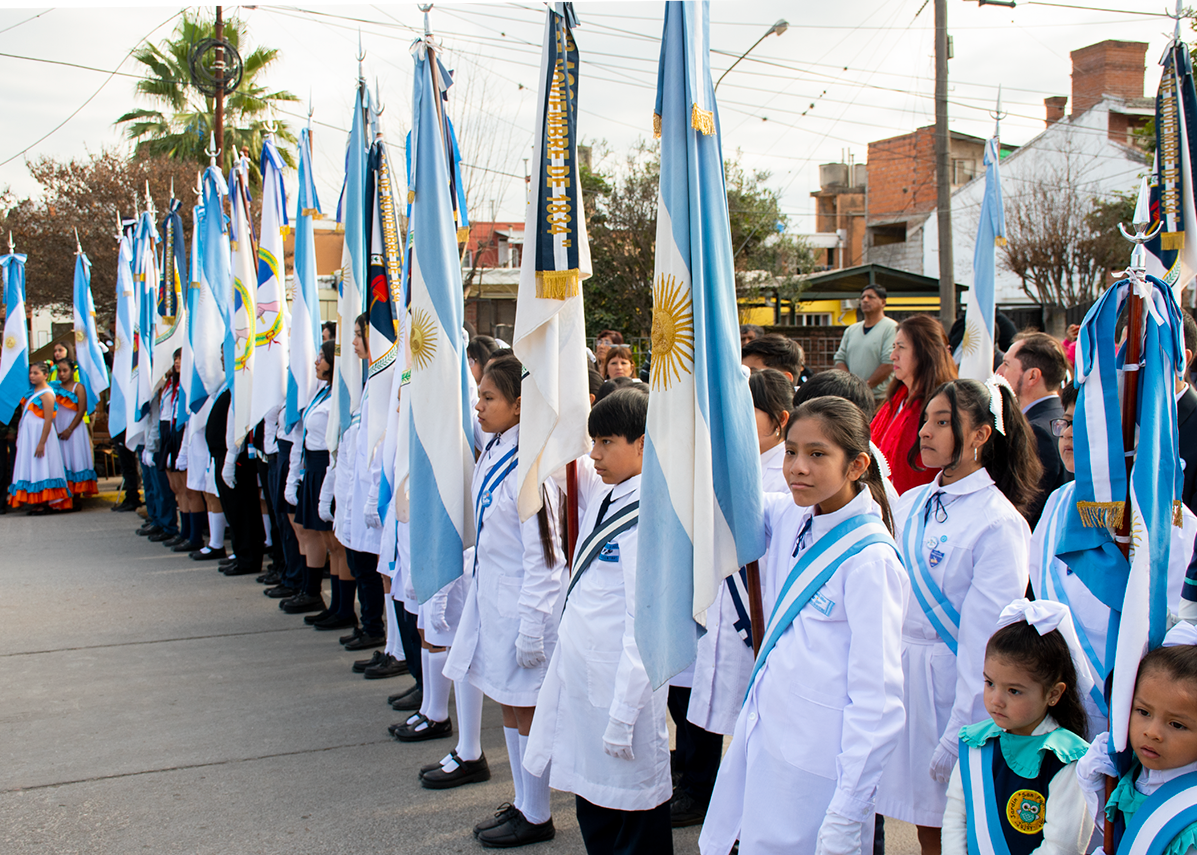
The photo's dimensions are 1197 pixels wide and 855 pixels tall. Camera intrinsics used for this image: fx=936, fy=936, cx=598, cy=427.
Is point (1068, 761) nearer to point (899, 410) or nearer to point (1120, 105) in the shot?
point (899, 410)

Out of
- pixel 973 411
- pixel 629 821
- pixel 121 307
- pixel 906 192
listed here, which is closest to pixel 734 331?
pixel 973 411

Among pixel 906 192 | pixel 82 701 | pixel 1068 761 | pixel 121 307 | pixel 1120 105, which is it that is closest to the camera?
pixel 1068 761

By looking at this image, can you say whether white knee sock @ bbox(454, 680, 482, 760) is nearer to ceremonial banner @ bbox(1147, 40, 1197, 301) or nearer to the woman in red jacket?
the woman in red jacket

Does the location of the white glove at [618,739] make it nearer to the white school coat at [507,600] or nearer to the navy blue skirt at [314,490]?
the white school coat at [507,600]

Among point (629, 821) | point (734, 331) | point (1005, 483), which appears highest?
point (734, 331)

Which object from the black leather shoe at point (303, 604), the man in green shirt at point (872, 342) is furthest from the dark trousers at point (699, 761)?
the man in green shirt at point (872, 342)

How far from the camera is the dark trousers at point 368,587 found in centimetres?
621

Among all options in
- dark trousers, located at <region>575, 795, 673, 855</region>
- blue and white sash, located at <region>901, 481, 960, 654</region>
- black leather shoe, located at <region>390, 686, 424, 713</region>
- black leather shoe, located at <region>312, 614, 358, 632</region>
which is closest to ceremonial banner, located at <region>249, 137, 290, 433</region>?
black leather shoe, located at <region>312, 614, 358, 632</region>

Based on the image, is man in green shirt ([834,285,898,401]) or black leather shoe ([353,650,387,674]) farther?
man in green shirt ([834,285,898,401])

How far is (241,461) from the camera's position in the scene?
8734 mm

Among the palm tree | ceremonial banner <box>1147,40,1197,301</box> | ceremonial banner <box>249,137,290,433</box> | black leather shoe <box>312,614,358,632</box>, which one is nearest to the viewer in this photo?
ceremonial banner <box>1147,40,1197,301</box>

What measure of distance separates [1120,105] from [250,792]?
29705 millimetres

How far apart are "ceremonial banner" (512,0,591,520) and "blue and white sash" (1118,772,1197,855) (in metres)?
2.12

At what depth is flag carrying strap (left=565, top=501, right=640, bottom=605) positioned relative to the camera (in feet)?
9.98
